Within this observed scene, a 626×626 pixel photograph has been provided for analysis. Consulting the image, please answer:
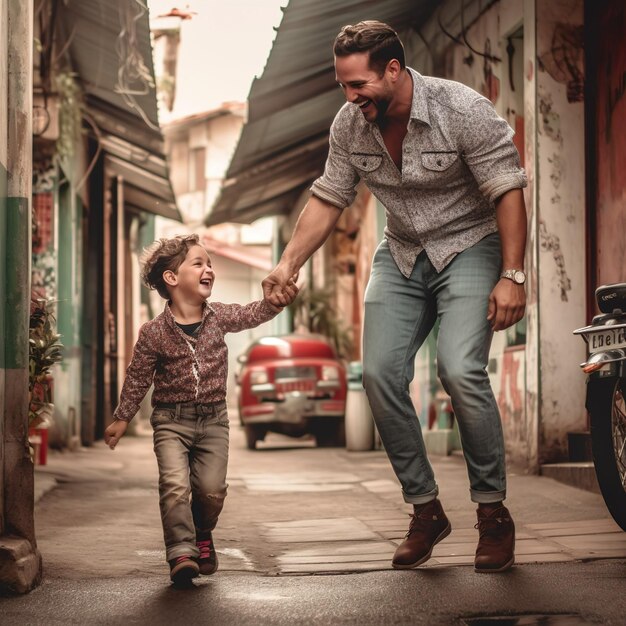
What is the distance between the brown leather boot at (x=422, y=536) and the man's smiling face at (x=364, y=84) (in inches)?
57.2

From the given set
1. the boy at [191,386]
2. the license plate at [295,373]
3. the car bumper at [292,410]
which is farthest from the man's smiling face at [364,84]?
the license plate at [295,373]

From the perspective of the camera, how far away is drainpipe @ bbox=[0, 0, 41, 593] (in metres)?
4.34

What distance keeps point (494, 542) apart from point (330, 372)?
10283mm

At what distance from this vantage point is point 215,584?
4195 mm

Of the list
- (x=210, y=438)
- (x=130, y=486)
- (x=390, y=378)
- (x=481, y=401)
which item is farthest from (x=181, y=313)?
(x=130, y=486)

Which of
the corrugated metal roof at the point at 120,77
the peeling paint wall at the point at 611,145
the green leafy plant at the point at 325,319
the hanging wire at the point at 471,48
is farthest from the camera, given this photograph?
the green leafy plant at the point at 325,319

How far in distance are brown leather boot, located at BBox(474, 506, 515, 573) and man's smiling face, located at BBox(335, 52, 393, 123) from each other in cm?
148

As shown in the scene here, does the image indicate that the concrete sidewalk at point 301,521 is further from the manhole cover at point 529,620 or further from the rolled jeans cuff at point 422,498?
the manhole cover at point 529,620

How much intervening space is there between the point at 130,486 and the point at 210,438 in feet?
14.4

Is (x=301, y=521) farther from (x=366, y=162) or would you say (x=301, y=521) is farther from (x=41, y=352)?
(x=366, y=162)

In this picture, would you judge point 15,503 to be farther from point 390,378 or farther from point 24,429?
point 390,378

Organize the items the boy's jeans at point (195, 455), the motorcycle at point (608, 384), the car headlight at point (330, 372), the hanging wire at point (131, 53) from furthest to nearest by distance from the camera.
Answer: the car headlight at point (330, 372) < the hanging wire at point (131, 53) < the motorcycle at point (608, 384) < the boy's jeans at point (195, 455)

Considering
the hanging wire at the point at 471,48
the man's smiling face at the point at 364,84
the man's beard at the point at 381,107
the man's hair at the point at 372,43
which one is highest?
the hanging wire at the point at 471,48

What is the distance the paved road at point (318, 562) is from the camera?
362 centimetres
